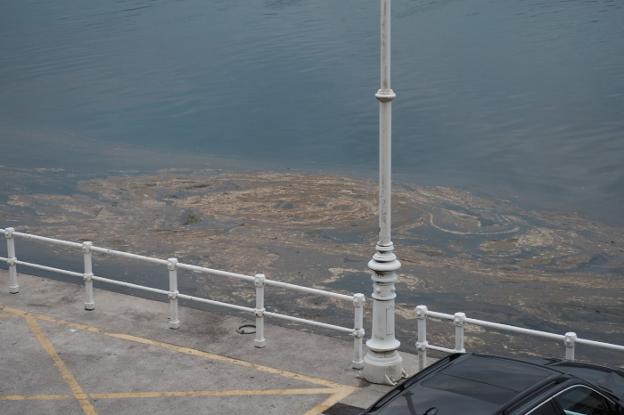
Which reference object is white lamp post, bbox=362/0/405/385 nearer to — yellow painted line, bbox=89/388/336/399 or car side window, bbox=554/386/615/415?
yellow painted line, bbox=89/388/336/399

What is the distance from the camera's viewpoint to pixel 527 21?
7438cm

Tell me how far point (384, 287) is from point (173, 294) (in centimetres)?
350

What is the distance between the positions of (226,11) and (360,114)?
37.5 metres

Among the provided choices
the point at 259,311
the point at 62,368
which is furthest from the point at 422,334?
the point at 62,368

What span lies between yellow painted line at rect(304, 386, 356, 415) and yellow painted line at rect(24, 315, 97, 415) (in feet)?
8.73

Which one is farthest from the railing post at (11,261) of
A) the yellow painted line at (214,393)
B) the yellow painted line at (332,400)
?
the yellow painted line at (332,400)

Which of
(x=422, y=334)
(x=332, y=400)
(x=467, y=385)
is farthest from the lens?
(x=422, y=334)

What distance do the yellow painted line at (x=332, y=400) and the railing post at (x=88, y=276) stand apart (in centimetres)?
476

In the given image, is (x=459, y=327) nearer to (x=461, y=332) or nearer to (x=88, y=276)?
(x=461, y=332)

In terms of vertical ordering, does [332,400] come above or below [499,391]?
below

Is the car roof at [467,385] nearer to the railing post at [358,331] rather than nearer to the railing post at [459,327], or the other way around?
the railing post at [459,327]

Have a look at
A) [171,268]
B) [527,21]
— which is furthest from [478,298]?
[527,21]

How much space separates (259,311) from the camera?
535 inches

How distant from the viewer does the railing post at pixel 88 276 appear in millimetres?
14945
